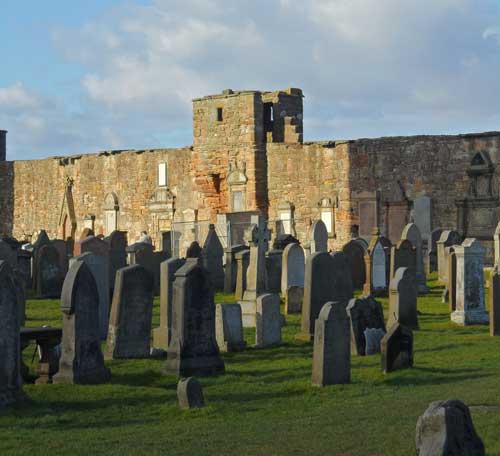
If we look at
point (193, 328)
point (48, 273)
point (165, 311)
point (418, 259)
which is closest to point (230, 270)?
point (48, 273)

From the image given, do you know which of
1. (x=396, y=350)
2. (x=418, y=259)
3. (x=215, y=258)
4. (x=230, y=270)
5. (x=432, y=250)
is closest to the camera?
(x=396, y=350)

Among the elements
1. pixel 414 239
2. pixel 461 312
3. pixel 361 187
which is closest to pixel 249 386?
pixel 461 312

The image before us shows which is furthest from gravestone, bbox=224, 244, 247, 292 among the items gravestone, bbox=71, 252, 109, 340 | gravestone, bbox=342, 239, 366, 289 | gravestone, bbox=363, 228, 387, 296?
gravestone, bbox=71, 252, 109, 340

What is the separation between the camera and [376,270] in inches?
931

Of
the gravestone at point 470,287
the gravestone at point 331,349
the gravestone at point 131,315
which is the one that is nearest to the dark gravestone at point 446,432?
the gravestone at point 331,349

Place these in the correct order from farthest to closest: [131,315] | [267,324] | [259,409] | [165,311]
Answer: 1. [165,311]
2. [267,324]
3. [131,315]
4. [259,409]

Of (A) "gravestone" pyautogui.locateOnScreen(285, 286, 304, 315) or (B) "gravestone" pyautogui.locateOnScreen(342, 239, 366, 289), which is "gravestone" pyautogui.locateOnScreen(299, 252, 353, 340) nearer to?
(A) "gravestone" pyautogui.locateOnScreen(285, 286, 304, 315)

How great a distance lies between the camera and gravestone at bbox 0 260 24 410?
448 inches

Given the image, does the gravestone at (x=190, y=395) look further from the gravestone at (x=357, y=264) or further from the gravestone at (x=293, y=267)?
the gravestone at (x=357, y=264)

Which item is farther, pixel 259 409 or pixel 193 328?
pixel 193 328

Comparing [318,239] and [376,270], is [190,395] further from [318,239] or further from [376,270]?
[318,239]

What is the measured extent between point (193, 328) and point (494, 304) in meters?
4.88

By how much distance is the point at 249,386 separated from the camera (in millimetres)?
12898

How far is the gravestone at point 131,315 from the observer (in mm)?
14857
